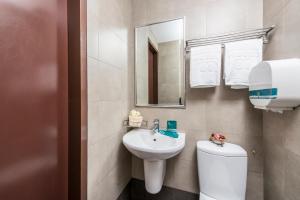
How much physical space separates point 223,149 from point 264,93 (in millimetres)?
510

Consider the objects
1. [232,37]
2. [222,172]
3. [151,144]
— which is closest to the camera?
[222,172]

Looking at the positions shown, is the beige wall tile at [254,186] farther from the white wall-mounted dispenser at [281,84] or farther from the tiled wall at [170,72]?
the tiled wall at [170,72]

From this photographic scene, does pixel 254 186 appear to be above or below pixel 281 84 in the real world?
below

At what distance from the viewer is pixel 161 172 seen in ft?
4.11

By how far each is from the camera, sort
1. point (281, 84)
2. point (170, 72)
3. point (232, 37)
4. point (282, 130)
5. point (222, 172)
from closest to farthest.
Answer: point (281, 84)
point (282, 130)
point (222, 172)
point (232, 37)
point (170, 72)

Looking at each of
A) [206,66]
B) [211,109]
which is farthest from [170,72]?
[211,109]

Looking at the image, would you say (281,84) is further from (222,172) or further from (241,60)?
(222,172)

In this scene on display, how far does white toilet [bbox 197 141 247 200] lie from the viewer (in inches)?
41.4

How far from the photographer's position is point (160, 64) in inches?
58.1

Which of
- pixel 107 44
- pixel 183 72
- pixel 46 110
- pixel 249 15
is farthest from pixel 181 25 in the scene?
pixel 46 110

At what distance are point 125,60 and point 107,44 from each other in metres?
0.31

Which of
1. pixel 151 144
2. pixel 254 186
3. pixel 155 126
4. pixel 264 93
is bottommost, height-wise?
pixel 254 186

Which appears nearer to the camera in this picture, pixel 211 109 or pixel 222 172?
pixel 222 172

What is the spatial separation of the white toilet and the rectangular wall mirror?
1.61 ft
